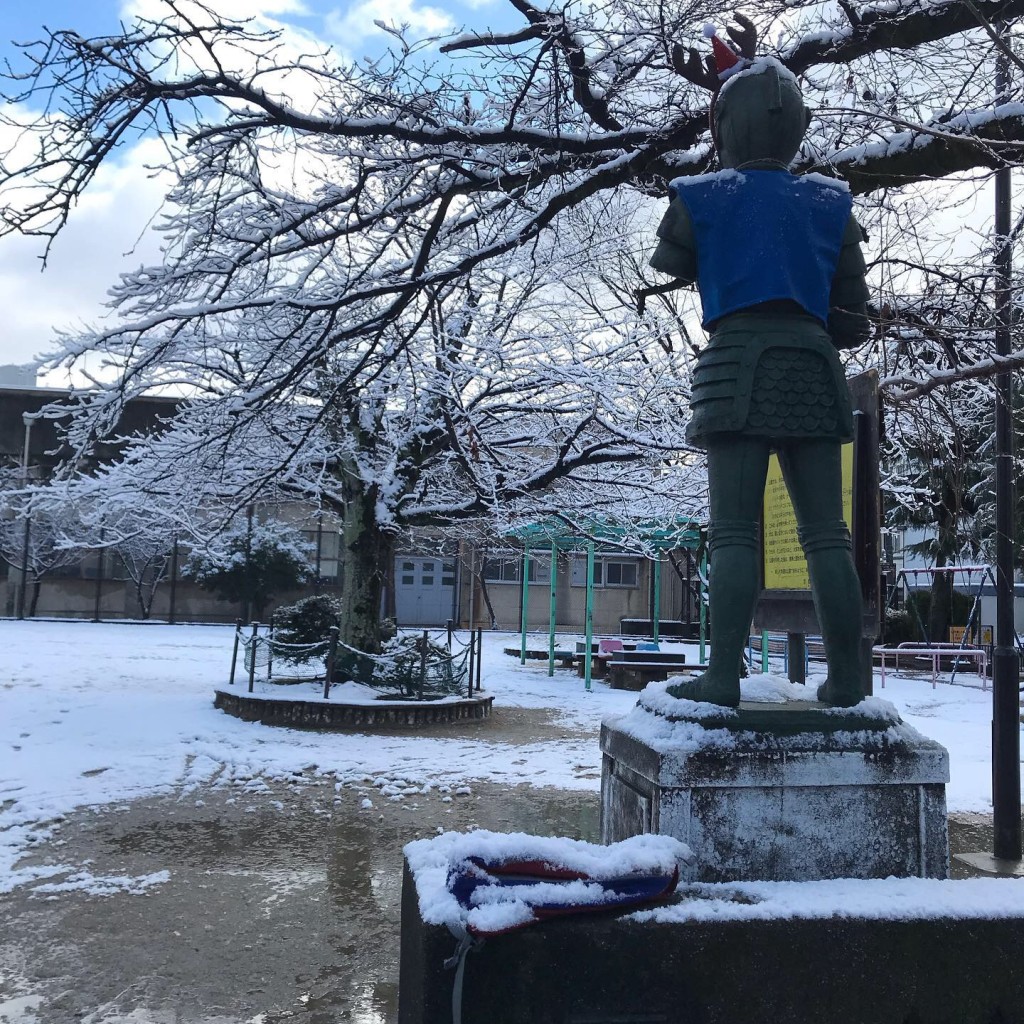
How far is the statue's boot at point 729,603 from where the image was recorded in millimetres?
3271

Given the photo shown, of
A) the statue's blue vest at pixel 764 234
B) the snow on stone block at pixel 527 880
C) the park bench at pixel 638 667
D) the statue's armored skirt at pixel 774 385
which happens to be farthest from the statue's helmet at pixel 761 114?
the park bench at pixel 638 667

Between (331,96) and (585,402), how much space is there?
22.8 feet

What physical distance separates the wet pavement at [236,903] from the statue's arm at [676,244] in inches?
132

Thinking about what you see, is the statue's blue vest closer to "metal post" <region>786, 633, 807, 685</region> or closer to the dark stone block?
the dark stone block

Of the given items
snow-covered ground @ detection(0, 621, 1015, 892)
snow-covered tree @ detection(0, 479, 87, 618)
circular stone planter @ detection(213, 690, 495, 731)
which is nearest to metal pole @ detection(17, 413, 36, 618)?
snow-covered tree @ detection(0, 479, 87, 618)

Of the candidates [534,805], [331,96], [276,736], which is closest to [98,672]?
[276,736]

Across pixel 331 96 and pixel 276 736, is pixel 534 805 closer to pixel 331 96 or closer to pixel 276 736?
pixel 276 736

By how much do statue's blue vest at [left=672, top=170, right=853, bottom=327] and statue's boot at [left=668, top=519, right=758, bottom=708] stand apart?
804 mm

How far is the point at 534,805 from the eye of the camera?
8.48m

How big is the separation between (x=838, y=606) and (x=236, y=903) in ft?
13.6

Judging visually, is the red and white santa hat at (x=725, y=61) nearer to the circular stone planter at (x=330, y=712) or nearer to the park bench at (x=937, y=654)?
the circular stone planter at (x=330, y=712)

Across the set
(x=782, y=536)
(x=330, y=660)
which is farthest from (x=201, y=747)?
(x=782, y=536)

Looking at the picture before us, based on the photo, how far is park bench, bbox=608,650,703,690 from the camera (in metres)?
19.4

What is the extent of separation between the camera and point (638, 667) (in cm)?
1931
